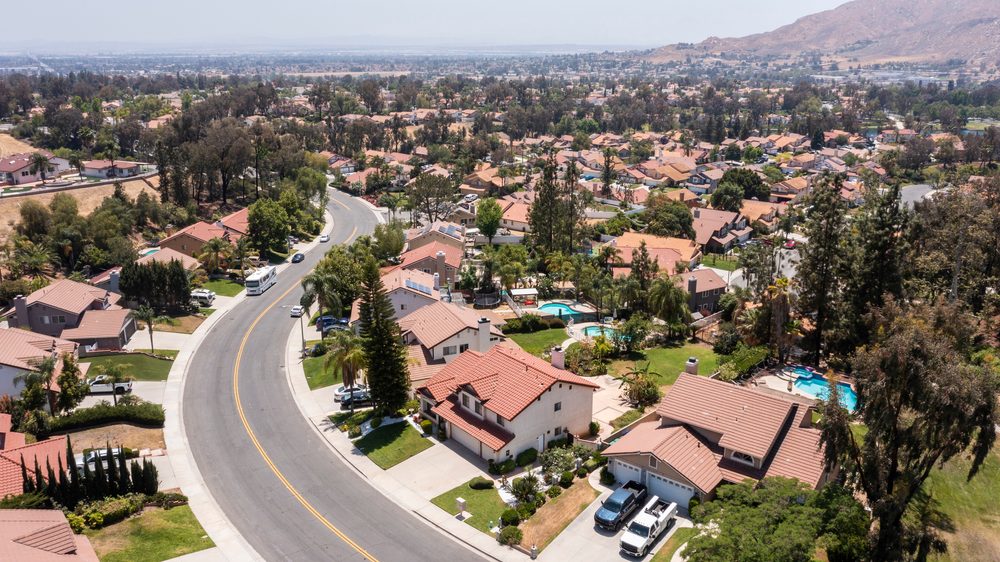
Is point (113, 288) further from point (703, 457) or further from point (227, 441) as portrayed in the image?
point (703, 457)

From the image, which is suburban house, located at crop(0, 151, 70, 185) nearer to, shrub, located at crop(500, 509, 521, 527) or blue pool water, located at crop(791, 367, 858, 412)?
shrub, located at crop(500, 509, 521, 527)

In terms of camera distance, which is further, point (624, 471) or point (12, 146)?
point (12, 146)

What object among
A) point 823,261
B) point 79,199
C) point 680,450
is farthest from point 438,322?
point 79,199

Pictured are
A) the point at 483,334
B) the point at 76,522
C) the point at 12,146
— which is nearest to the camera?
the point at 76,522

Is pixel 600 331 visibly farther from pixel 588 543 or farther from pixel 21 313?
pixel 21 313

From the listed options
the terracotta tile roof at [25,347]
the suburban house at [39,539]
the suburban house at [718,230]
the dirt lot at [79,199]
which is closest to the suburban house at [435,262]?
the terracotta tile roof at [25,347]

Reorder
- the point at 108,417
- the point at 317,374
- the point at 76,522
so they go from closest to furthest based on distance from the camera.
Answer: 1. the point at 76,522
2. the point at 108,417
3. the point at 317,374

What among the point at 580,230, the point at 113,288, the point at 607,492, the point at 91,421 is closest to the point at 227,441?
the point at 91,421
